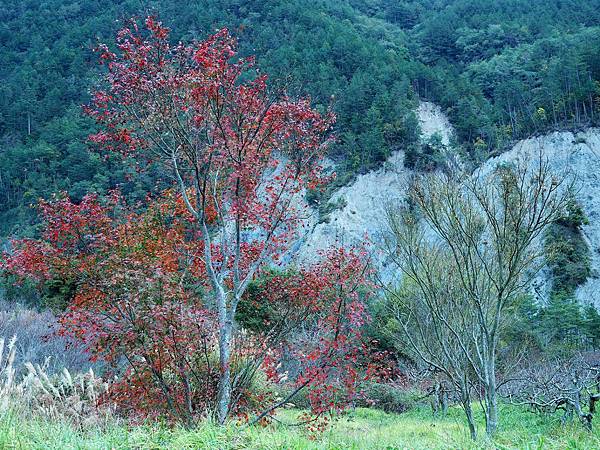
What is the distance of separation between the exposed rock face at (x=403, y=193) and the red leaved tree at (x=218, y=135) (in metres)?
23.2

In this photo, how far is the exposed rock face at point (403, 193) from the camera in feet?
103

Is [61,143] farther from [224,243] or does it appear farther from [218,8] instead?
[224,243]

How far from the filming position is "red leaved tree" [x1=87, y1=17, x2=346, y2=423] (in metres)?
5.38

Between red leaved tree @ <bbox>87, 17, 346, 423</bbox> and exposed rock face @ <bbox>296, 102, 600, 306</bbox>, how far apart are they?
23.2 metres

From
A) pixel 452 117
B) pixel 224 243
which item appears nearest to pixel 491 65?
pixel 452 117

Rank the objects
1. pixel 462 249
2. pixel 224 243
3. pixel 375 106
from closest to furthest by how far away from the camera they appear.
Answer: pixel 224 243
pixel 462 249
pixel 375 106

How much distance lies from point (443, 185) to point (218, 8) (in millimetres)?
68692

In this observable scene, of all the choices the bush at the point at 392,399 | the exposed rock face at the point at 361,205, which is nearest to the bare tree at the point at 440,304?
the bush at the point at 392,399

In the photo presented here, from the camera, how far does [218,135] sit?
571 centimetres

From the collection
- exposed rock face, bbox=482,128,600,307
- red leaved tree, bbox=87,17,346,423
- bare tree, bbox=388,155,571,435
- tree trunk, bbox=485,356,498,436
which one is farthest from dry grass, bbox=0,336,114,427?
exposed rock face, bbox=482,128,600,307

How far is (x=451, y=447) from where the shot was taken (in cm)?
349

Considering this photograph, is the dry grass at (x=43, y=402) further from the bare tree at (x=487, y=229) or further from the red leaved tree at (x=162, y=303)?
the bare tree at (x=487, y=229)

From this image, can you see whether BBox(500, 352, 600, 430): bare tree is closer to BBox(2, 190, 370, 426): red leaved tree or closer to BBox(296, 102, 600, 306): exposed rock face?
BBox(2, 190, 370, 426): red leaved tree

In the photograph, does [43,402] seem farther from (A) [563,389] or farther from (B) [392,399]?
(B) [392,399]
